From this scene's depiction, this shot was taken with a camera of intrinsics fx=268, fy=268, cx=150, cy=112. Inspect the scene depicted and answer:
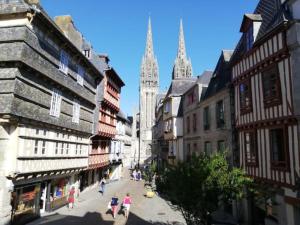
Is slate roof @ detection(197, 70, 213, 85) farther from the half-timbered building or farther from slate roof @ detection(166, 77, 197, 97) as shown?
the half-timbered building

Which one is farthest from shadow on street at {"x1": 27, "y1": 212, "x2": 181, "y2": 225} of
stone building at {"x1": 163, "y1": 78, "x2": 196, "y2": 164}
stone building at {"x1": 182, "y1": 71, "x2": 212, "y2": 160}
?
stone building at {"x1": 163, "y1": 78, "x2": 196, "y2": 164}

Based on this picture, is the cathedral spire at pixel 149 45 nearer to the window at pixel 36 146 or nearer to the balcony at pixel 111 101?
the balcony at pixel 111 101

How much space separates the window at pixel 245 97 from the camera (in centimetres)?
1326

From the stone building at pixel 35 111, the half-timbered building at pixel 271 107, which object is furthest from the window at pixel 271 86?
the stone building at pixel 35 111

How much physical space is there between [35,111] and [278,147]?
11.3m

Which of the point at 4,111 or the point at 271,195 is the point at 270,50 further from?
the point at 4,111

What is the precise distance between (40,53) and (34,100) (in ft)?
7.95

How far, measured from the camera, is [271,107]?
11375 mm

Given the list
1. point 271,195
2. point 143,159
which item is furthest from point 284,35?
point 143,159

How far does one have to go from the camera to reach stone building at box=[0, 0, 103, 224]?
38.7 feet

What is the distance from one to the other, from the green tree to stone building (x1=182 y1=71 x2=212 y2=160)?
31.4ft

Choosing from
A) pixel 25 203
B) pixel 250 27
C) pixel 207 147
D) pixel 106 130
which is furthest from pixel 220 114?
pixel 106 130

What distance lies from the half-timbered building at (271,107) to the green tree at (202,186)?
1.55 meters

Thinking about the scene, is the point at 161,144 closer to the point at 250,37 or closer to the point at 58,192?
the point at 58,192
